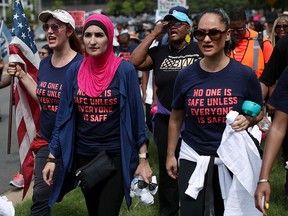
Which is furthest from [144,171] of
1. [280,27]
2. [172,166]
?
[280,27]

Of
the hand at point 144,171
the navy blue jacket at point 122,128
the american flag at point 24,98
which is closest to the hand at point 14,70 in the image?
the american flag at point 24,98

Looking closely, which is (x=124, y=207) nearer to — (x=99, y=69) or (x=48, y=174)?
(x=48, y=174)

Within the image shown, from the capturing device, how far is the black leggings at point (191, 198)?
360cm

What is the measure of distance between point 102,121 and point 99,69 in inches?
14.9

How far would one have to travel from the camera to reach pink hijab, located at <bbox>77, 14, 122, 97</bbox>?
12.7ft

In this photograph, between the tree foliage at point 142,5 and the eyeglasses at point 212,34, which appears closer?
the eyeglasses at point 212,34

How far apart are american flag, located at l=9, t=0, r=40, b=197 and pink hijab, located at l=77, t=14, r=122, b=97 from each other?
141cm

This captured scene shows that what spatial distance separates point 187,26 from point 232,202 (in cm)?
203

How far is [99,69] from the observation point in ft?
13.0

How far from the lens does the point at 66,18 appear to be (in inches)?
178

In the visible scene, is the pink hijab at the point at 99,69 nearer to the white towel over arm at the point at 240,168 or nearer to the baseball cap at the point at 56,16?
the baseball cap at the point at 56,16

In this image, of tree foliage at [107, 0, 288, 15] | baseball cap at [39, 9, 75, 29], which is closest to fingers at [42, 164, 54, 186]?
baseball cap at [39, 9, 75, 29]

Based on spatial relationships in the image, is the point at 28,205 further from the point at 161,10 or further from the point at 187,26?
the point at 161,10

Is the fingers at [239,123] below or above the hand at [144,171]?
above
